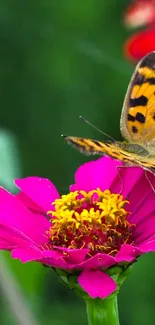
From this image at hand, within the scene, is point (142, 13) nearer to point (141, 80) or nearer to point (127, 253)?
point (141, 80)

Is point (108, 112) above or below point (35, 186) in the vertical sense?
below

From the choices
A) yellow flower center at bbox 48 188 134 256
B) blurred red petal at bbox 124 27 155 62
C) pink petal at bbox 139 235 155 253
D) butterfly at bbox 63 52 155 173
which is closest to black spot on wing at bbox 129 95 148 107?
butterfly at bbox 63 52 155 173

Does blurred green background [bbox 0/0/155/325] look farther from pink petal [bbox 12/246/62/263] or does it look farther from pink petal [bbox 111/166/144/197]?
pink petal [bbox 12/246/62/263]

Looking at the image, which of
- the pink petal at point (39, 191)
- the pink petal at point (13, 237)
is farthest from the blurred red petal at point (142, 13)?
the pink petal at point (13, 237)

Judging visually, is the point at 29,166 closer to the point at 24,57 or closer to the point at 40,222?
the point at 24,57

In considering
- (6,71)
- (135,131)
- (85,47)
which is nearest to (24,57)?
(6,71)

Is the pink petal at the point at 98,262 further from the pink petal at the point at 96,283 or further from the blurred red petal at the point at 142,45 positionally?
the blurred red petal at the point at 142,45
